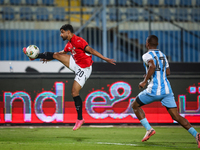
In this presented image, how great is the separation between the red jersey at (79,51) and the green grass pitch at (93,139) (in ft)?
5.31

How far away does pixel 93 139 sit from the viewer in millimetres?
7035

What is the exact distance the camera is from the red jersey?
6.66 meters

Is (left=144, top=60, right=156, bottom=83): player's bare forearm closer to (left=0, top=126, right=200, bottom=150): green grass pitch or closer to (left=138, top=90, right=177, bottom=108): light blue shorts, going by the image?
(left=138, top=90, right=177, bottom=108): light blue shorts

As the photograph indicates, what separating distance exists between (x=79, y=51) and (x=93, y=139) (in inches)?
74.3

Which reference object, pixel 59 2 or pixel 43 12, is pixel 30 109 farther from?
pixel 59 2

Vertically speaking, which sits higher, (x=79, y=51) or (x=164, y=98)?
(x=79, y=51)

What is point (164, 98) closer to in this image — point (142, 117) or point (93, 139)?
point (142, 117)

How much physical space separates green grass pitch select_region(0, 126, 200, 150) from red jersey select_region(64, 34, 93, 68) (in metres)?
1.62

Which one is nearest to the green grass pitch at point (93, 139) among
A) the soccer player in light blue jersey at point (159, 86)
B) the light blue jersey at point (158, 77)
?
the soccer player in light blue jersey at point (159, 86)

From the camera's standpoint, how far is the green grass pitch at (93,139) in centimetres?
589

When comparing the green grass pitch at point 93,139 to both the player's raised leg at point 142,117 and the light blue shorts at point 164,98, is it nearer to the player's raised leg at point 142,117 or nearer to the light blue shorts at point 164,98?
the player's raised leg at point 142,117

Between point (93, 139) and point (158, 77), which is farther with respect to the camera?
point (93, 139)

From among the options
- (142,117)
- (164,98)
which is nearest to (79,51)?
(142,117)

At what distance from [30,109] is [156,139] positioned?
13.1 ft
